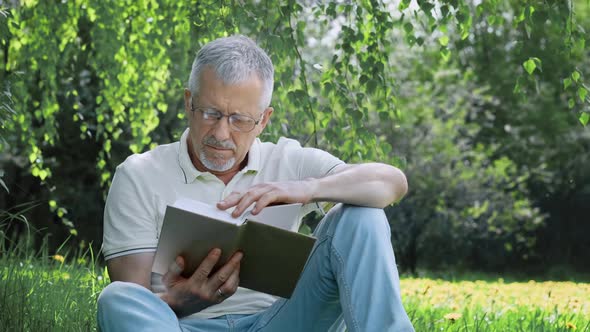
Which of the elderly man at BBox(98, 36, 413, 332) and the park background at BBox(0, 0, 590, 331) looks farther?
the park background at BBox(0, 0, 590, 331)

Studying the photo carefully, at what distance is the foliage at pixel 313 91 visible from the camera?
11.3 ft

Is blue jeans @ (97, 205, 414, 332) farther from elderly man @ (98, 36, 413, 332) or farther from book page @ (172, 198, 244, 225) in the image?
book page @ (172, 198, 244, 225)

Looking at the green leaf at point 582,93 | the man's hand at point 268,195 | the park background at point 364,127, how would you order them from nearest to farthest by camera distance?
1. the man's hand at point 268,195
2. the green leaf at point 582,93
3. the park background at point 364,127

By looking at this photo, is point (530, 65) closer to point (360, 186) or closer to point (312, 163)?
point (312, 163)

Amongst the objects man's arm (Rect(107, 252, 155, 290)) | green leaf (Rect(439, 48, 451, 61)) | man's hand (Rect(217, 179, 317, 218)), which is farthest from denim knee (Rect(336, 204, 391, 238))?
green leaf (Rect(439, 48, 451, 61))

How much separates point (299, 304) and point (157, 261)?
1.26 ft

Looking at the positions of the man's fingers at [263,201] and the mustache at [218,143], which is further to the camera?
the mustache at [218,143]

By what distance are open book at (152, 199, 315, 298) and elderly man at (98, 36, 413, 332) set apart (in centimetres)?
3

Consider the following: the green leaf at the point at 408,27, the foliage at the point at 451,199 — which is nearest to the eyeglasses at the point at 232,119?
the green leaf at the point at 408,27

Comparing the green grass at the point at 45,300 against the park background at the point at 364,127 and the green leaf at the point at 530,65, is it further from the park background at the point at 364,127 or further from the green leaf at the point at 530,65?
the green leaf at the point at 530,65

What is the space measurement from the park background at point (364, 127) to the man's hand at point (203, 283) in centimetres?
85

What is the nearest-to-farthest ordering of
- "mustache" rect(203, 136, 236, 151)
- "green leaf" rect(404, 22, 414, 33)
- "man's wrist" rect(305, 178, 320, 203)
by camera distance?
1. "man's wrist" rect(305, 178, 320, 203)
2. "mustache" rect(203, 136, 236, 151)
3. "green leaf" rect(404, 22, 414, 33)

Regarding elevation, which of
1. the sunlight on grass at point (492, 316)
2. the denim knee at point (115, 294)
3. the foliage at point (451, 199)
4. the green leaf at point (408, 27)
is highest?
the green leaf at point (408, 27)

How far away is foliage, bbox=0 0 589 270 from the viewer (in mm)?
3434
